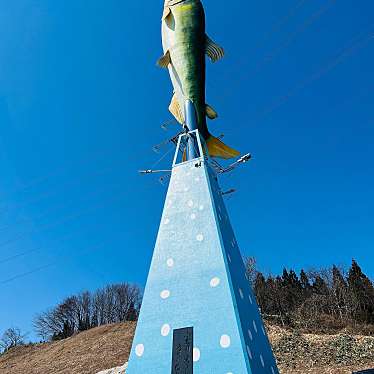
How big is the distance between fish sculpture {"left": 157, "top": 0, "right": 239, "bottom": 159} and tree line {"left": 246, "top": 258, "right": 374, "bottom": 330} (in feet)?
47.0

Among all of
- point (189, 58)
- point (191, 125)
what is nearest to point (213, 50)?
point (189, 58)

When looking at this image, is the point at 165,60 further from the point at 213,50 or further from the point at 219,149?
the point at 219,149

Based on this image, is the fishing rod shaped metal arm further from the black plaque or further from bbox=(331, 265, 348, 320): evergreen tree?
bbox=(331, 265, 348, 320): evergreen tree

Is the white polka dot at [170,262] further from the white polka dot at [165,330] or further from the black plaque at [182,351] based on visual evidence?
the black plaque at [182,351]

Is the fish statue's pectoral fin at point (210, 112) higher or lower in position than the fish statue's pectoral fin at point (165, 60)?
lower

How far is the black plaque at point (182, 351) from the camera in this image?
4375 millimetres

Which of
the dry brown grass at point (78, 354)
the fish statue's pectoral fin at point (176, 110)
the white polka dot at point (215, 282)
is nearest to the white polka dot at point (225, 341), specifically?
the white polka dot at point (215, 282)

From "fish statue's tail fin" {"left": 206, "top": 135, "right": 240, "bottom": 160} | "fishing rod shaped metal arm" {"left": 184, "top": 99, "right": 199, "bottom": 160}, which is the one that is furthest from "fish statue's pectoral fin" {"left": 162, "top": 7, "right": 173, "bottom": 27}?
"fish statue's tail fin" {"left": 206, "top": 135, "right": 240, "bottom": 160}

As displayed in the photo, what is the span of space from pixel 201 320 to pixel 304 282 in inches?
1316

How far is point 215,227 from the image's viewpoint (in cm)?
551

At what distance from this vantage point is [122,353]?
14.0 metres

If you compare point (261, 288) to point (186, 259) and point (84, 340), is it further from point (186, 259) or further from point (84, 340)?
point (186, 259)

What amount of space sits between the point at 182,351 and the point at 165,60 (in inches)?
250

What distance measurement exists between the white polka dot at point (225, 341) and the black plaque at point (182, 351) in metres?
0.41
